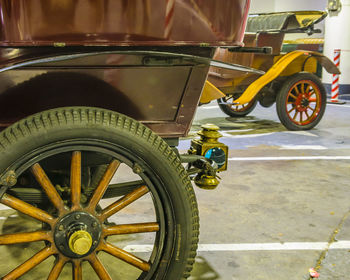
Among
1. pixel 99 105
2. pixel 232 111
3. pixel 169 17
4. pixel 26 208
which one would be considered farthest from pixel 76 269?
pixel 232 111

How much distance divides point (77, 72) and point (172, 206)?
665mm

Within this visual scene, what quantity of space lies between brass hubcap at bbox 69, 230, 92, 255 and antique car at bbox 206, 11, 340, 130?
442cm

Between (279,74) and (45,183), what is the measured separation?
4854mm

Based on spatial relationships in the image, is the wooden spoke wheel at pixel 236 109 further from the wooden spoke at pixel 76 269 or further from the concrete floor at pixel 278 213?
the wooden spoke at pixel 76 269

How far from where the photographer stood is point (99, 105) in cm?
189

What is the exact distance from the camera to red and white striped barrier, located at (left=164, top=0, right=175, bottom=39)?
1.66 meters

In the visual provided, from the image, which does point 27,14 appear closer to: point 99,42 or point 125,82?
point 99,42

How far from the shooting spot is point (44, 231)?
168 centimetres

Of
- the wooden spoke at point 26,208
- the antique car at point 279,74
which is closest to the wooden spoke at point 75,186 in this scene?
the wooden spoke at point 26,208

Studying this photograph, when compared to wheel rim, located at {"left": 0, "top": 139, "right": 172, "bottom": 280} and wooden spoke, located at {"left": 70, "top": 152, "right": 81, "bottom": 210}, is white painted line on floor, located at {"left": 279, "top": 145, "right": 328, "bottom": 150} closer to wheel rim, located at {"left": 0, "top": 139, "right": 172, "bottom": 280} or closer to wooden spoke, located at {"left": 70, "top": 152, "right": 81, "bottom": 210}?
wheel rim, located at {"left": 0, "top": 139, "right": 172, "bottom": 280}

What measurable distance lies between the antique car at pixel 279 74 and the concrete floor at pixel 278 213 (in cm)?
73

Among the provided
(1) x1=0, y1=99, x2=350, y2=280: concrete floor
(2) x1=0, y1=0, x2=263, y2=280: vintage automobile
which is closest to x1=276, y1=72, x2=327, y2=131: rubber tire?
(1) x1=0, y1=99, x2=350, y2=280: concrete floor

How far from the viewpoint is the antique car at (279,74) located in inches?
236

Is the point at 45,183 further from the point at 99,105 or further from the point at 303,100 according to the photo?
the point at 303,100
